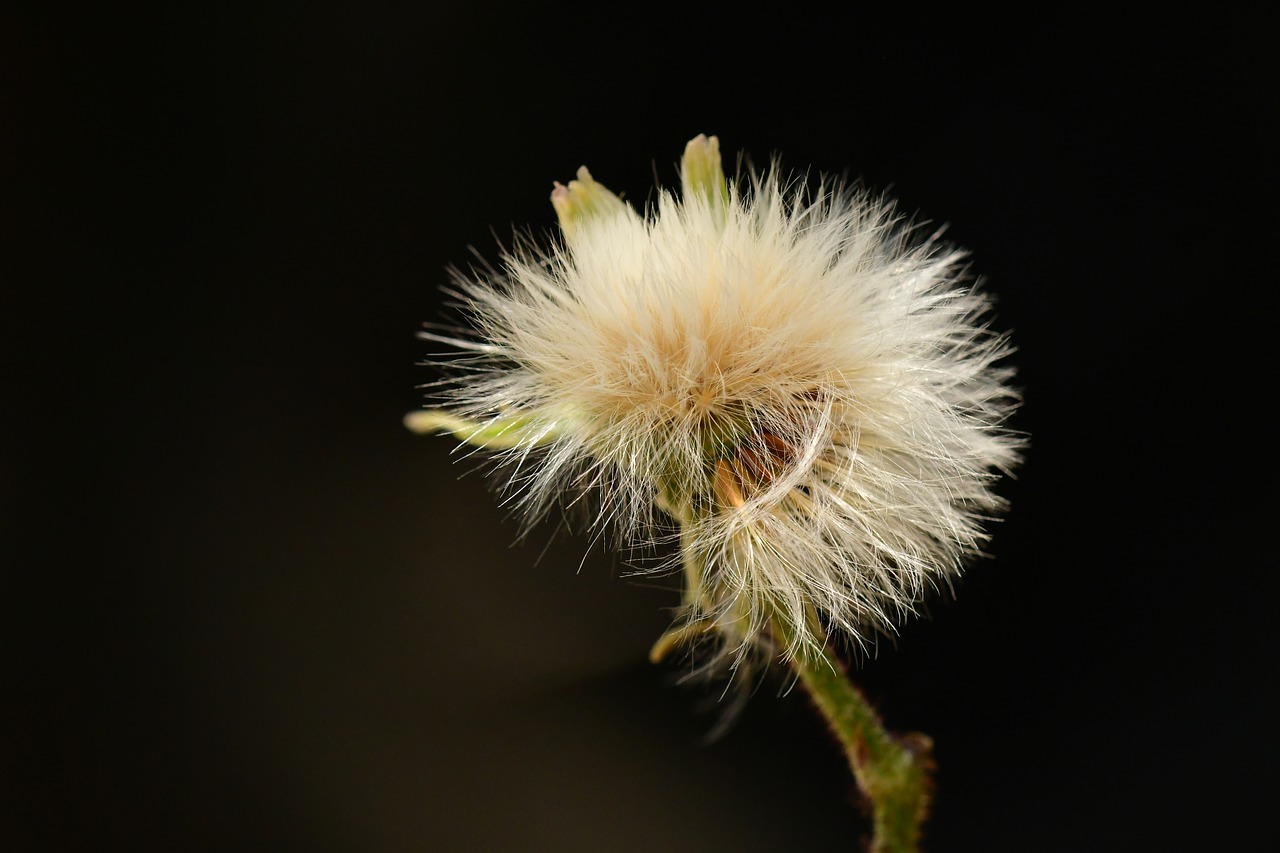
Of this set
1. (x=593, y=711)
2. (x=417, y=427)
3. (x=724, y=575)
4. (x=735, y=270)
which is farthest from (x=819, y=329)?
(x=593, y=711)

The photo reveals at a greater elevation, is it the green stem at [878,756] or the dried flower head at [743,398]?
the dried flower head at [743,398]

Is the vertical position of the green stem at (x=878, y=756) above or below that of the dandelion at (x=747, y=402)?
below

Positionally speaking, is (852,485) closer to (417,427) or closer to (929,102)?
(417,427)

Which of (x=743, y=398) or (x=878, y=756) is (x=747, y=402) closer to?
(x=743, y=398)

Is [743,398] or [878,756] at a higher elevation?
[743,398]

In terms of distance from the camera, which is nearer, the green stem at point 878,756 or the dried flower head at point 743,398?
the dried flower head at point 743,398

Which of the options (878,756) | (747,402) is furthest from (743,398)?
(878,756)
